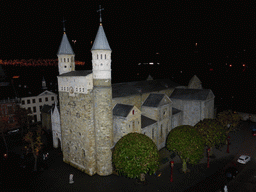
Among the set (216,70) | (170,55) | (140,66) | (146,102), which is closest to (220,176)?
(146,102)

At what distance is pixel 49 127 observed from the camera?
54.6 meters

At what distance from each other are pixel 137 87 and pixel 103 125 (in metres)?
16.6

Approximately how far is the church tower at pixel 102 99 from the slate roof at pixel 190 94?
997 inches

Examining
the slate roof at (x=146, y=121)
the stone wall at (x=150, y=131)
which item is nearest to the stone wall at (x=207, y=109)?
the stone wall at (x=150, y=131)

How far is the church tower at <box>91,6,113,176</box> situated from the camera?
31.0m

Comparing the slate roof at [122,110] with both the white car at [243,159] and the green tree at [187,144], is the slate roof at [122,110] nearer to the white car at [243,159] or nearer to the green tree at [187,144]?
the green tree at [187,144]

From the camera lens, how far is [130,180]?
3139 centimetres

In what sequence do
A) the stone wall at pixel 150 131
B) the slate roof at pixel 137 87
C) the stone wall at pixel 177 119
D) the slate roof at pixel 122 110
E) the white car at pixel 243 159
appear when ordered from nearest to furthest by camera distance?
the slate roof at pixel 122 110 < the white car at pixel 243 159 < the stone wall at pixel 150 131 < the slate roof at pixel 137 87 < the stone wall at pixel 177 119

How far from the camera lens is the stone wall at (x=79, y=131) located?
3200 centimetres

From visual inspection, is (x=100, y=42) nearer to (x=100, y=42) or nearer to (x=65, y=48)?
(x=100, y=42)

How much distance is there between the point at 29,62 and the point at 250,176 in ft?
200

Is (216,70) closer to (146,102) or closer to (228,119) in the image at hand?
(228,119)

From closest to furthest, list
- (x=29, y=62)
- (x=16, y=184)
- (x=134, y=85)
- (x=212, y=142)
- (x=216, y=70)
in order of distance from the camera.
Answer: (x=16, y=184) → (x=212, y=142) → (x=134, y=85) → (x=29, y=62) → (x=216, y=70)

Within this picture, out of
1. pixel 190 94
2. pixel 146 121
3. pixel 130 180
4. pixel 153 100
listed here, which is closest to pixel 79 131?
pixel 130 180
